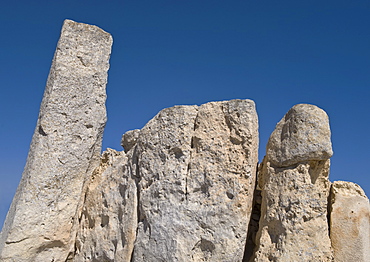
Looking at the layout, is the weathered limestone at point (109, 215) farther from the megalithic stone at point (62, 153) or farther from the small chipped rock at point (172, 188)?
the megalithic stone at point (62, 153)

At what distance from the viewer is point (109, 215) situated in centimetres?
761

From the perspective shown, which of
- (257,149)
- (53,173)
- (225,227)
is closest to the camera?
(225,227)

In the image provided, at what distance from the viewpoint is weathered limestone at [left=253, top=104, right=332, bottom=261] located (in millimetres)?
6348

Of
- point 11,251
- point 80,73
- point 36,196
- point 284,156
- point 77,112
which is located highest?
point 80,73

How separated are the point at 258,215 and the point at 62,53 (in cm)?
415

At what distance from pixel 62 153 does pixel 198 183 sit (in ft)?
7.75

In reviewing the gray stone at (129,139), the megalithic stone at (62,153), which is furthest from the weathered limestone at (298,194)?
the megalithic stone at (62,153)

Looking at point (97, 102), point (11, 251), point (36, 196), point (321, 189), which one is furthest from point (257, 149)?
point (11, 251)

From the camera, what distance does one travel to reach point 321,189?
6598mm

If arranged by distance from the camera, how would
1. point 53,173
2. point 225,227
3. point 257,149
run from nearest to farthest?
1. point 225,227
2. point 257,149
3. point 53,173

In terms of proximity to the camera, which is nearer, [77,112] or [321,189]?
[321,189]

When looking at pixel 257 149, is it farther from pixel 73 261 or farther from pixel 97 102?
pixel 73 261

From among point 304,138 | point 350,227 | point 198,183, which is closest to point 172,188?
point 198,183

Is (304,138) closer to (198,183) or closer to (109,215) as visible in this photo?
(198,183)
